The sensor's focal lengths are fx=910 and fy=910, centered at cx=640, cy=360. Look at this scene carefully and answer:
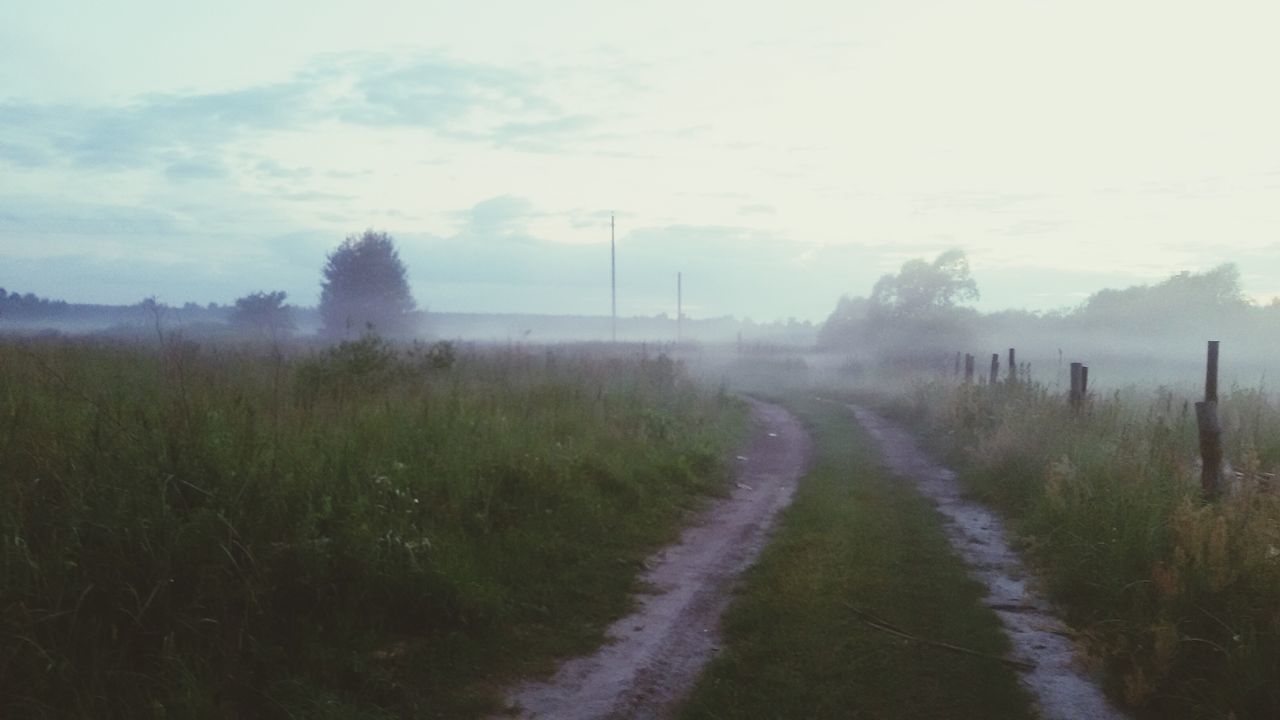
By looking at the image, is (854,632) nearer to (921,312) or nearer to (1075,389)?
(1075,389)

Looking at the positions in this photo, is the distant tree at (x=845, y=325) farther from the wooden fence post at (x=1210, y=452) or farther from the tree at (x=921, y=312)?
the wooden fence post at (x=1210, y=452)

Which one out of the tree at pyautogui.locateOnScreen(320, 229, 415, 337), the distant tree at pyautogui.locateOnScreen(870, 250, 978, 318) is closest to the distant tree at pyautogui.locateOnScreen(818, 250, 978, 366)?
the distant tree at pyautogui.locateOnScreen(870, 250, 978, 318)

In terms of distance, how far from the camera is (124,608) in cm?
523

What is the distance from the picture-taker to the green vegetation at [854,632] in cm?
548

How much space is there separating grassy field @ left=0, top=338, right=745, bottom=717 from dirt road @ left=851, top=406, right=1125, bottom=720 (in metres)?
3.11

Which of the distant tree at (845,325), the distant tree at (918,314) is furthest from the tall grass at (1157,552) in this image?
the distant tree at (845,325)

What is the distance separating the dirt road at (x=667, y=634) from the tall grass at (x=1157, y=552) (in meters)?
2.78

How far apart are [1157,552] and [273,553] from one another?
6718mm

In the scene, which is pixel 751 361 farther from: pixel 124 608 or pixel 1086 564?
pixel 124 608

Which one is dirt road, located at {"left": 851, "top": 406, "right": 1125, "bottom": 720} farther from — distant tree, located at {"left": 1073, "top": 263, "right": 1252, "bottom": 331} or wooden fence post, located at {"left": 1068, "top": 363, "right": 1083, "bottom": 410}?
distant tree, located at {"left": 1073, "top": 263, "right": 1252, "bottom": 331}

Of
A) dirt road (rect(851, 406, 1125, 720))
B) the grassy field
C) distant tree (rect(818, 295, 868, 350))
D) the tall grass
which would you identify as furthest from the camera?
distant tree (rect(818, 295, 868, 350))

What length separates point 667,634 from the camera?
6.83 m

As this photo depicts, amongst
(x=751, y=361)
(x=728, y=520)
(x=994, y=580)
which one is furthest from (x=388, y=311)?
(x=994, y=580)

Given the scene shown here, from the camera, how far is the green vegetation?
5480 millimetres
